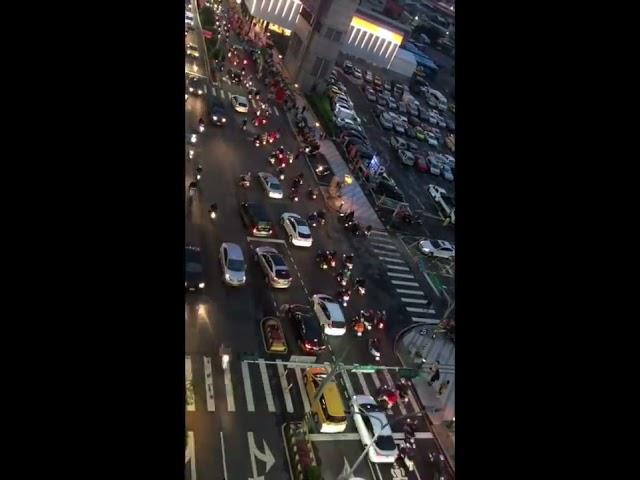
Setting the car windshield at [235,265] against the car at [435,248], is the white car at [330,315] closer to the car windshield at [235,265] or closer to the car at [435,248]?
the car windshield at [235,265]

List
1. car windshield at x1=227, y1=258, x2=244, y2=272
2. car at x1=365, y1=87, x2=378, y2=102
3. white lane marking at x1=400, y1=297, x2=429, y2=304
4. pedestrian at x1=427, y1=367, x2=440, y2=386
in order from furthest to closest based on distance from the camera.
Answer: car at x1=365, y1=87, x2=378, y2=102 → white lane marking at x1=400, y1=297, x2=429, y2=304 → car windshield at x1=227, y1=258, x2=244, y2=272 → pedestrian at x1=427, y1=367, x2=440, y2=386

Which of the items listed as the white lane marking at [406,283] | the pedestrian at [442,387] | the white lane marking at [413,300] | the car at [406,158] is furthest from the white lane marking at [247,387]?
the car at [406,158]

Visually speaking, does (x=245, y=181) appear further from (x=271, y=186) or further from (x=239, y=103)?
(x=239, y=103)

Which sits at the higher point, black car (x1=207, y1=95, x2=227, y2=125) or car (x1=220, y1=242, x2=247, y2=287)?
car (x1=220, y1=242, x2=247, y2=287)

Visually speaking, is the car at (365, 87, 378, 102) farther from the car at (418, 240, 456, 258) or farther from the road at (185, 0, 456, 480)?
the car at (418, 240, 456, 258)

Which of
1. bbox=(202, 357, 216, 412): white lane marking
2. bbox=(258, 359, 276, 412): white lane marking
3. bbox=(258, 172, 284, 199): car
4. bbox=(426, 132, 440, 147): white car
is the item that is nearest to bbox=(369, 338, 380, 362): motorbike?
bbox=(258, 359, 276, 412): white lane marking
